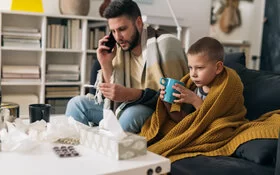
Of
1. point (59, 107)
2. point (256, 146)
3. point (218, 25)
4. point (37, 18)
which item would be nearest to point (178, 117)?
point (256, 146)

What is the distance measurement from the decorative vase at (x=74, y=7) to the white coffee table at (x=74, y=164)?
205 centimetres

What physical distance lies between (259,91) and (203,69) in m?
0.32

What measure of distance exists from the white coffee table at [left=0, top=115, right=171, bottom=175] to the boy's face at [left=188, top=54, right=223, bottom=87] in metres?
0.59

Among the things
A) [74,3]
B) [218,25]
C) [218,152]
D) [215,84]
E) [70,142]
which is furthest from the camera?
[218,25]

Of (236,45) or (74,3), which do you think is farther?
(236,45)

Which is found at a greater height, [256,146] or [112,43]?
[112,43]

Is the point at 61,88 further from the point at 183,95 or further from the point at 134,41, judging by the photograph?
the point at 183,95

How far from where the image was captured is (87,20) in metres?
3.13

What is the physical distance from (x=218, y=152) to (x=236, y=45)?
2937 mm

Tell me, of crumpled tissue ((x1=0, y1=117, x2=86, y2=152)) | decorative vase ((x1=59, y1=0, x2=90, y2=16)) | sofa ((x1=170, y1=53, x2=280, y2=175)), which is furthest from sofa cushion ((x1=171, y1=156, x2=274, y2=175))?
decorative vase ((x1=59, y1=0, x2=90, y2=16))

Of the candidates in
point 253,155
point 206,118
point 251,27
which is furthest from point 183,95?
point 251,27

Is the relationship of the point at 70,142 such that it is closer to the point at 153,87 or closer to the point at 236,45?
the point at 153,87

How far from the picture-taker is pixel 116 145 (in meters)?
1.10

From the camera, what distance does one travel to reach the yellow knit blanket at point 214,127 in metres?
1.48
